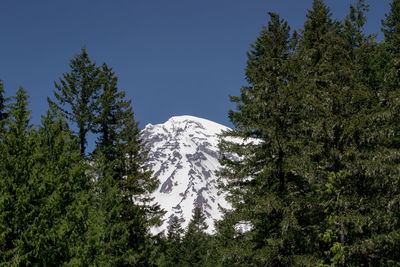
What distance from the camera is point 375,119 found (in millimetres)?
10477

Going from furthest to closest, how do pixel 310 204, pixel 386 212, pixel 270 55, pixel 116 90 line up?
pixel 116 90, pixel 270 55, pixel 310 204, pixel 386 212

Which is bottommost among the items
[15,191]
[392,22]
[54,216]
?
[54,216]

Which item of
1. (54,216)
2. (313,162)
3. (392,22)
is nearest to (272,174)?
(313,162)

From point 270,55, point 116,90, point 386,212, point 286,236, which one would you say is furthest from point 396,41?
point 116,90

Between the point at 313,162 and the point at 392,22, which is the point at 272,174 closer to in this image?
the point at 313,162

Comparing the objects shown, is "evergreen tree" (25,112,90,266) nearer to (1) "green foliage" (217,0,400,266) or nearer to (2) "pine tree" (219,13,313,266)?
(1) "green foliage" (217,0,400,266)

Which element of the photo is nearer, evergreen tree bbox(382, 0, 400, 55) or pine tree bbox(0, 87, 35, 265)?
pine tree bbox(0, 87, 35, 265)

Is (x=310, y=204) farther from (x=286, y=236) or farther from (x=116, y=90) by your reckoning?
(x=116, y=90)

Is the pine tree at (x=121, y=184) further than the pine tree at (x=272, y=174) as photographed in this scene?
Yes

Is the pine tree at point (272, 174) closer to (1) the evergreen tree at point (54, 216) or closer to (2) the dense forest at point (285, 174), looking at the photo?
(2) the dense forest at point (285, 174)

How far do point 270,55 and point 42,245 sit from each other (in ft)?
38.7

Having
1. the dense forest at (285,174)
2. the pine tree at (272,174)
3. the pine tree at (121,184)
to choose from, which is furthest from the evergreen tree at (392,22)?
the pine tree at (121,184)

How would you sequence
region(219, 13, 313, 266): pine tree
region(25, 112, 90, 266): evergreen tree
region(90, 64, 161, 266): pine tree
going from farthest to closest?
region(90, 64, 161, 266): pine tree, region(219, 13, 313, 266): pine tree, region(25, 112, 90, 266): evergreen tree

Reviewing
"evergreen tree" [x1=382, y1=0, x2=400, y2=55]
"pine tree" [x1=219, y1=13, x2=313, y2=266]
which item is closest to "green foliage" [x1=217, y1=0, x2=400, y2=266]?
"pine tree" [x1=219, y1=13, x2=313, y2=266]
